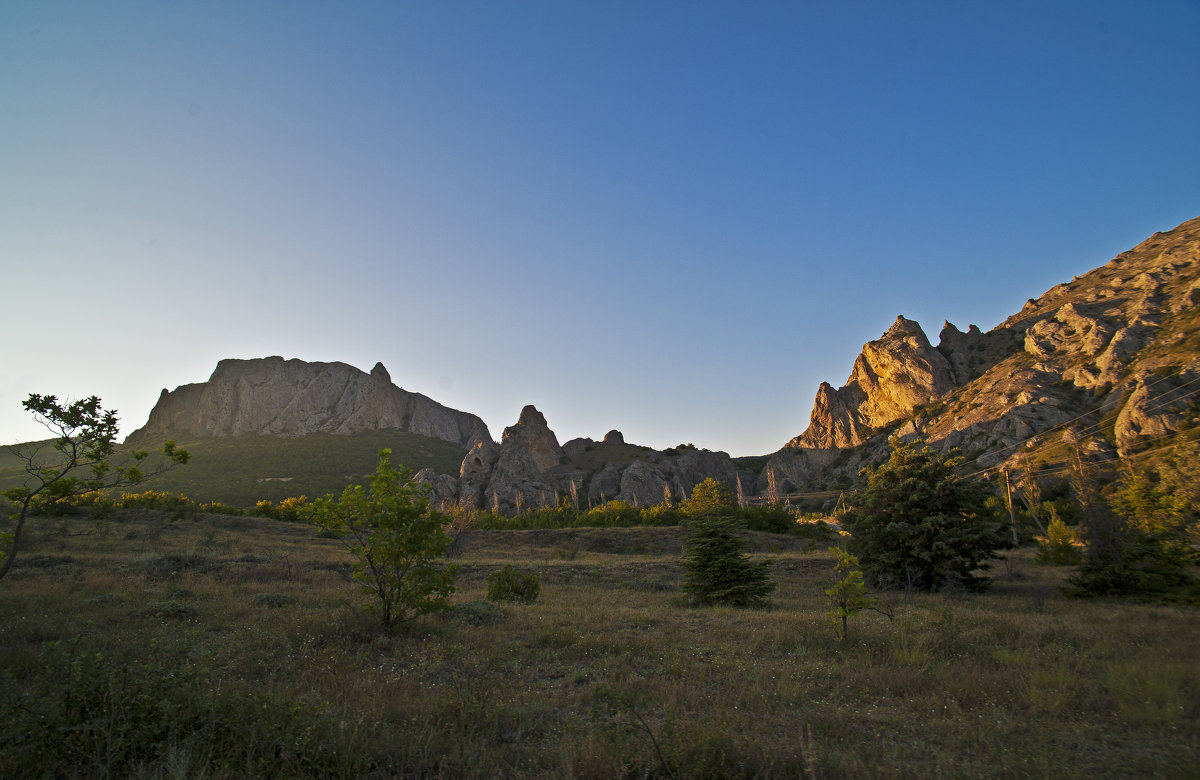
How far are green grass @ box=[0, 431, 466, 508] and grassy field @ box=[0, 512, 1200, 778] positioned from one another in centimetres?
4757

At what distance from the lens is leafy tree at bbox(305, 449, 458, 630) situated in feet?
33.2

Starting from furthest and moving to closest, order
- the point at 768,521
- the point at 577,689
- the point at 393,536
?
the point at 768,521 < the point at 393,536 < the point at 577,689

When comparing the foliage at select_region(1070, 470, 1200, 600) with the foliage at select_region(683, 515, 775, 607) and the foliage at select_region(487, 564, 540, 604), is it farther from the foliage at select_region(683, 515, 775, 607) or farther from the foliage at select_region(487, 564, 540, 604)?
the foliage at select_region(487, 564, 540, 604)

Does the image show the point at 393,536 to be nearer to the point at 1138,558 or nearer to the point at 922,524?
the point at 922,524

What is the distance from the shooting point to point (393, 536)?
1016 cm

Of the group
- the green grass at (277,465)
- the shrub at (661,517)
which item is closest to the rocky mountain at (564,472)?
the green grass at (277,465)

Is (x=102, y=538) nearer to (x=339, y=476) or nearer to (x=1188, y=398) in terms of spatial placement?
(x=339, y=476)

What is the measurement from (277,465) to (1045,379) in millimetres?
110242

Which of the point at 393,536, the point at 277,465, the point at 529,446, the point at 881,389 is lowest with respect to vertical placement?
the point at 393,536

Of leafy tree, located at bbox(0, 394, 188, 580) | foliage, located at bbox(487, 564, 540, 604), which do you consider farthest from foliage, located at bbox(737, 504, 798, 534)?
leafy tree, located at bbox(0, 394, 188, 580)

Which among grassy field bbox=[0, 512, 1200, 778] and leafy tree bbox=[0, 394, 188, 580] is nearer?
grassy field bbox=[0, 512, 1200, 778]

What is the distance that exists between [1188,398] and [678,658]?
63983 millimetres

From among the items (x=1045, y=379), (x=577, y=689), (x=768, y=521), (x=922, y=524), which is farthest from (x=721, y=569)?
(x=1045, y=379)

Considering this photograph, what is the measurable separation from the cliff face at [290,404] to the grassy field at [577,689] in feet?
380
